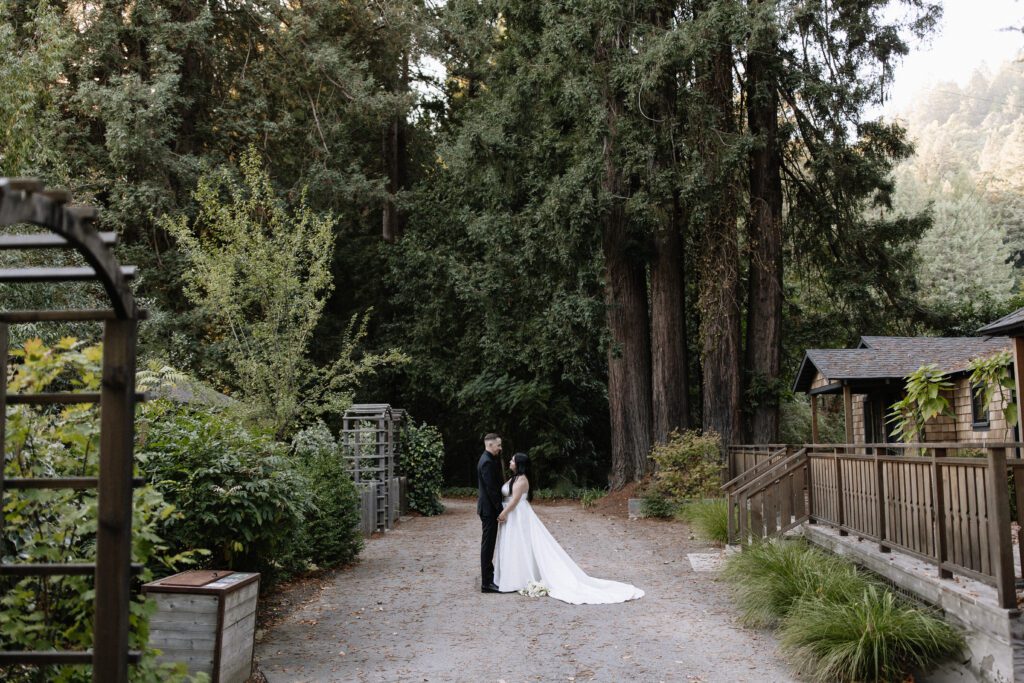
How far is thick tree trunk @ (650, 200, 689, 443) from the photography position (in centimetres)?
2242

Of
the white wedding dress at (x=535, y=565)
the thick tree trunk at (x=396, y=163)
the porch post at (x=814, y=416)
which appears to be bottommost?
the white wedding dress at (x=535, y=565)

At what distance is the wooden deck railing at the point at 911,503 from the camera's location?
600cm

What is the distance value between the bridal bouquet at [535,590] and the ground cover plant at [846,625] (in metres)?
2.58

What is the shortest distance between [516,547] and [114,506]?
7.28 meters

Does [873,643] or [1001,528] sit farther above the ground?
[1001,528]

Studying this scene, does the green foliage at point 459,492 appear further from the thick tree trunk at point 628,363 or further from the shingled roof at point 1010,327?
the shingled roof at point 1010,327

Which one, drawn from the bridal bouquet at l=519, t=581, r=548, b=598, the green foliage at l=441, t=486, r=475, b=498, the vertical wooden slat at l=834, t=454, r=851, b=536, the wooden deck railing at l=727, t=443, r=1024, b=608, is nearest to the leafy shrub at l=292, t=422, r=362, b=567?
the bridal bouquet at l=519, t=581, r=548, b=598

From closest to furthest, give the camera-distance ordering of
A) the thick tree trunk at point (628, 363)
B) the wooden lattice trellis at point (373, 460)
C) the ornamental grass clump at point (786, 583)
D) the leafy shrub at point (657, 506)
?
the ornamental grass clump at point (786, 583)
the wooden lattice trellis at point (373, 460)
the leafy shrub at point (657, 506)
the thick tree trunk at point (628, 363)

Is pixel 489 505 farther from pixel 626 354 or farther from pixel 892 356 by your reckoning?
pixel 892 356

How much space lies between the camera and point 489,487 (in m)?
10.9

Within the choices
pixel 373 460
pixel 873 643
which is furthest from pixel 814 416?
pixel 873 643

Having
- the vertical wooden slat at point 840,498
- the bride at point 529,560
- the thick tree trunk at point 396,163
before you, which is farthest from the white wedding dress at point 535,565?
the thick tree trunk at point 396,163

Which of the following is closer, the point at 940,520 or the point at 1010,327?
the point at 940,520

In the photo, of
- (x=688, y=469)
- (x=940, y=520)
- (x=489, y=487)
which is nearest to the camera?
(x=940, y=520)
